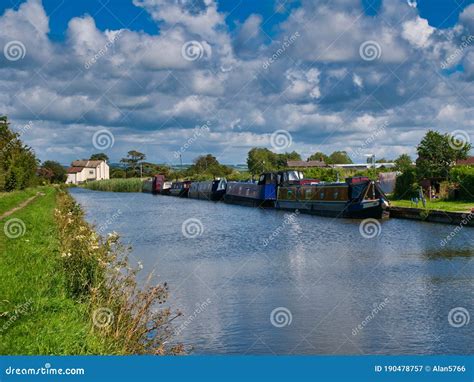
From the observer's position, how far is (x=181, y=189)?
70312 mm

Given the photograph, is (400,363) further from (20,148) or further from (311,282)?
(20,148)

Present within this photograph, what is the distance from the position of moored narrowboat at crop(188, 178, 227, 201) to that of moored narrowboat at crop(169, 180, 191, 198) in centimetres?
223

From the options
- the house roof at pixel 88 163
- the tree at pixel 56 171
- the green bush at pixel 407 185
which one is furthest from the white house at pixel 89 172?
the green bush at pixel 407 185

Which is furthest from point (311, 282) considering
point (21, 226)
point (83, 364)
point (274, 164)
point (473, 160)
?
point (274, 164)

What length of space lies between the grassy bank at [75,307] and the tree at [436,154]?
26060 mm

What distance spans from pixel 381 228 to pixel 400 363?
20776mm

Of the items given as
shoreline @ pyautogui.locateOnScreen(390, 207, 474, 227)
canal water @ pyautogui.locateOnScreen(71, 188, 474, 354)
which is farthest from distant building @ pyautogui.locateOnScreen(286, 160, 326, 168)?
canal water @ pyautogui.locateOnScreen(71, 188, 474, 354)

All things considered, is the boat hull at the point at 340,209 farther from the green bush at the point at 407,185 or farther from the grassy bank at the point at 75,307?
the grassy bank at the point at 75,307

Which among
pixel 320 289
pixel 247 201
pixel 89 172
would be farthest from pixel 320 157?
pixel 320 289

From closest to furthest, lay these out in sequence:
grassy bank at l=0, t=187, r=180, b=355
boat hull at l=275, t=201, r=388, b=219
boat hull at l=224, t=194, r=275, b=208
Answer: grassy bank at l=0, t=187, r=180, b=355 < boat hull at l=275, t=201, r=388, b=219 < boat hull at l=224, t=194, r=275, b=208

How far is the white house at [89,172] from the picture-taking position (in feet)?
425

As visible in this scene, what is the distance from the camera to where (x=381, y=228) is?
86.8ft

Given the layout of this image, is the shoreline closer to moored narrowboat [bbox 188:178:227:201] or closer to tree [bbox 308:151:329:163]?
moored narrowboat [bbox 188:178:227:201]

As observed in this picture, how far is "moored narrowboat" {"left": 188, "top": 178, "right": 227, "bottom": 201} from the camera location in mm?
58906
